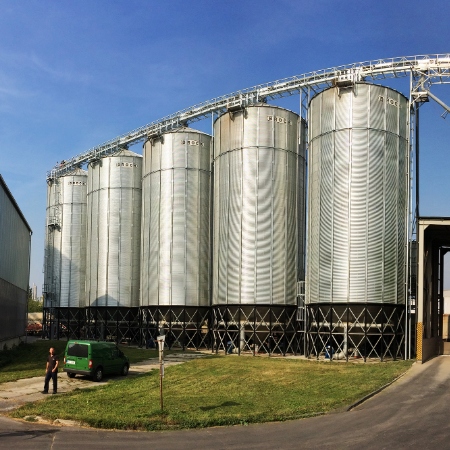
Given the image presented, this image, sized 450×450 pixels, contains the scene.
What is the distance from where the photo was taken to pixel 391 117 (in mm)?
47688

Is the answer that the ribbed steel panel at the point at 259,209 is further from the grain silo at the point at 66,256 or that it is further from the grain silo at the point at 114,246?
the grain silo at the point at 66,256

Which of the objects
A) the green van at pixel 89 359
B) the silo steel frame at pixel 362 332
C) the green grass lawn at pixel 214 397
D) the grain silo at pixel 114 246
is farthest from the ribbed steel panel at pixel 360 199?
the grain silo at pixel 114 246

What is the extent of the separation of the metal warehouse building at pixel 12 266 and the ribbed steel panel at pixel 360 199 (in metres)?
27.5

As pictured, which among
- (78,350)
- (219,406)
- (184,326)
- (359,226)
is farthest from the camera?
(184,326)

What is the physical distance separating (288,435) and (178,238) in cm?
4315

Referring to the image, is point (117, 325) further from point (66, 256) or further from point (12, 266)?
point (66, 256)

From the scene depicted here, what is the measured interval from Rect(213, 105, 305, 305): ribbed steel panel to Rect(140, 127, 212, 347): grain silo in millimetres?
4815

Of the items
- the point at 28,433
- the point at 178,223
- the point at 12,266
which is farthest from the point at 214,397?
the point at 12,266

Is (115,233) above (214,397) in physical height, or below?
above

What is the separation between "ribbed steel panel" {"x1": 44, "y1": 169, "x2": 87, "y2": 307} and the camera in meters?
81.2

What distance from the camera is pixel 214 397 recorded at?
25.0 metres

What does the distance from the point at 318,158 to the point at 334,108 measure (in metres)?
4.33

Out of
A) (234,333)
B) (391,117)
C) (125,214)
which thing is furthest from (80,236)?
(391,117)

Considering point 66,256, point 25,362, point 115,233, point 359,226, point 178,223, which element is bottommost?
point 25,362
